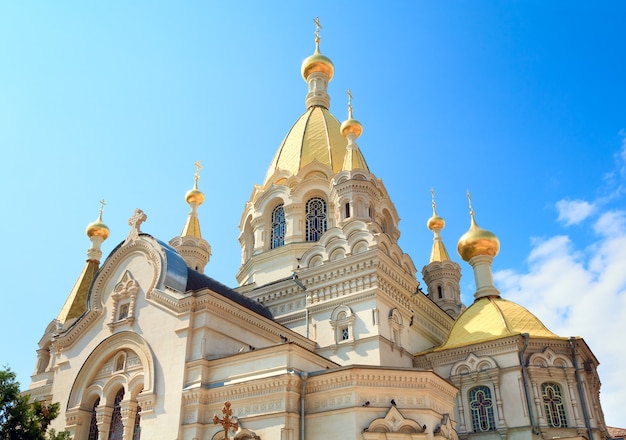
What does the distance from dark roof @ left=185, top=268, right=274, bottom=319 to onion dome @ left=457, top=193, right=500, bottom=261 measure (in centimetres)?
839

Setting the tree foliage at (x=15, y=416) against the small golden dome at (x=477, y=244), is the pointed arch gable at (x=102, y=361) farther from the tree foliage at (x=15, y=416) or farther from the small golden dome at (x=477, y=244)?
the small golden dome at (x=477, y=244)

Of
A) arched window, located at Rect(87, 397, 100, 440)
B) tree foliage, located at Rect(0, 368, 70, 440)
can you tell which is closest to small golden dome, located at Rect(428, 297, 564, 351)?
arched window, located at Rect(87, 397, 100, 440)

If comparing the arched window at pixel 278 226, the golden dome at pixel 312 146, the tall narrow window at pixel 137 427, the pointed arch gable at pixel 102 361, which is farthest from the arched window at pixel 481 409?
the golden dome at pixel 312 146

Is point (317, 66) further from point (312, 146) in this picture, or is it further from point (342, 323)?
point (342, 323)

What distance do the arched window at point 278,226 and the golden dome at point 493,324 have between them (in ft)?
25.4

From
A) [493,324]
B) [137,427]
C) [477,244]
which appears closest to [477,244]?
[477,244]

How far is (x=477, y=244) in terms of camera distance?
23.6 m

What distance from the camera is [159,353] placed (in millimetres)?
16344

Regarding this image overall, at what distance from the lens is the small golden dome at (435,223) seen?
29.9 meters

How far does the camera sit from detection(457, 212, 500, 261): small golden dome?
77.3 ft

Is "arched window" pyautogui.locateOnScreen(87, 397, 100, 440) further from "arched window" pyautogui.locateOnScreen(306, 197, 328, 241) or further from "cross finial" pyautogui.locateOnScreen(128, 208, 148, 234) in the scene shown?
"arched window" pyautogui.locateOnScreen(306, 197, 328, 241)

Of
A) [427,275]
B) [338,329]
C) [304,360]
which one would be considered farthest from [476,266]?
[304,360]

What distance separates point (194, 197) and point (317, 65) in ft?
30.3

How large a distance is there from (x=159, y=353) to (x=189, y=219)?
40.9 feet
